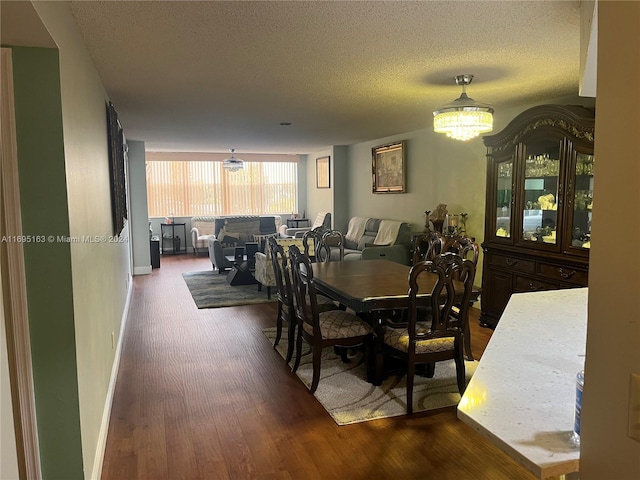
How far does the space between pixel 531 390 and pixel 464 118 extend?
2.40 meters

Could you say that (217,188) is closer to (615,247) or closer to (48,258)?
(48,258)

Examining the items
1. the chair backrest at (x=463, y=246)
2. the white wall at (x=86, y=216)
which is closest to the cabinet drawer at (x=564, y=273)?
the chair backrest at (x=463, y=246)

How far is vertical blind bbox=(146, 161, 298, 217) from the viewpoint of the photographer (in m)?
10.9

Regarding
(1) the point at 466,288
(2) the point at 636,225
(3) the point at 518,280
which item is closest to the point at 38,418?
(2) the point at 636,225

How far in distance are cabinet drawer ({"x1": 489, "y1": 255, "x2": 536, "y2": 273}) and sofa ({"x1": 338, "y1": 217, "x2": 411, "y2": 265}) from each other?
6.56 ft

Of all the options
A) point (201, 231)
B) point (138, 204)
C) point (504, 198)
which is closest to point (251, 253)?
point (138, 204)

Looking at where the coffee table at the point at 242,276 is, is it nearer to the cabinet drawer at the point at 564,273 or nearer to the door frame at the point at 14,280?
the cabinet drawer at the point at 564,273

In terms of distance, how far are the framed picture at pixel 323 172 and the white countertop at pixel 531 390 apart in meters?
8.02

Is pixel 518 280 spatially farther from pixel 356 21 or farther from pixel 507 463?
pixel 356 21

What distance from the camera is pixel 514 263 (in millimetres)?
4508

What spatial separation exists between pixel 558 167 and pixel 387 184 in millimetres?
3800

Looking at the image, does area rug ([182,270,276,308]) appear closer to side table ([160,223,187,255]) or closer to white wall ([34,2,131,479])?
white wall ([34,2,131,479])

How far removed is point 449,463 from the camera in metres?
2.50

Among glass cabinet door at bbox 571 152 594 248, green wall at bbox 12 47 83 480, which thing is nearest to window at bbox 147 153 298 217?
glass cabinet door at bbox 571 152 594 248
